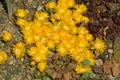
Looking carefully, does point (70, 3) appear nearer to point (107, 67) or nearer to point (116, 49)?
point (116, 49)

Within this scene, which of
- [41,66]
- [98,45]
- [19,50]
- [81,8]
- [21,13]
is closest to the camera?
[41,66]

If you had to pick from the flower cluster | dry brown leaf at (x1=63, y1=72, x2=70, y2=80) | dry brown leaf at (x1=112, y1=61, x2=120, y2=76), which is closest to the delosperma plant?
the flower cluster

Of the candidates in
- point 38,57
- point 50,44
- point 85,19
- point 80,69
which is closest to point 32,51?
point 38,57

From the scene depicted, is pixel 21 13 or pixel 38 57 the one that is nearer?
pixel 38 57

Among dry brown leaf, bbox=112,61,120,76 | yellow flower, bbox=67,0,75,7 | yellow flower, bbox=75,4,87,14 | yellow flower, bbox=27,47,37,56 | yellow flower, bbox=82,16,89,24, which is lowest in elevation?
dry brown leaf, bbox=112,61,120,76

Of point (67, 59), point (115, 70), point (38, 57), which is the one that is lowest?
point (115, 70)

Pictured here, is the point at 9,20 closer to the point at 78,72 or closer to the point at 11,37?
the point at 11,37

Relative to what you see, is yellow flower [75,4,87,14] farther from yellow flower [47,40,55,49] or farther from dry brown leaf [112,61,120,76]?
dry brown leaf [112,61,120,76]
